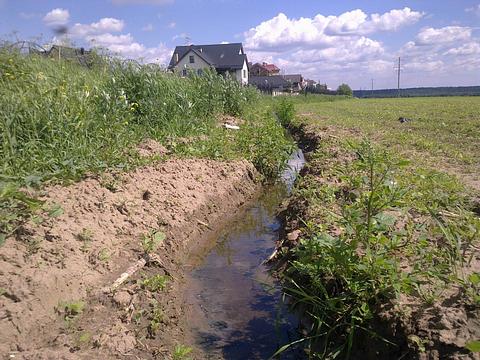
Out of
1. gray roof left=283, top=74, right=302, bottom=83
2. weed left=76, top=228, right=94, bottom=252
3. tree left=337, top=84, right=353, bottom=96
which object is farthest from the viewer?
gray roof left=283, top=74, right=302, bottom=83

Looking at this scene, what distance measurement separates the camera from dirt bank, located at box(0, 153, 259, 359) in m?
2.94

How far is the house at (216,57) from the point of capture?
2000 inches

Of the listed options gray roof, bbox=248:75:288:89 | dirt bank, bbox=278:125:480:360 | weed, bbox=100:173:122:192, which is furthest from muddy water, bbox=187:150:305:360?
gray roof, bbox=248:75:288:89

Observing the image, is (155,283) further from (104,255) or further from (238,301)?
(238,301)

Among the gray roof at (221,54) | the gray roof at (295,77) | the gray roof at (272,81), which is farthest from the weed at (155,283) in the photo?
the gray roof at (295,77)

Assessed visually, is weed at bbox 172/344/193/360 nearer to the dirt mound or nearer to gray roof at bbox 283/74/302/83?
the dirt mound

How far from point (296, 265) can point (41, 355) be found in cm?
210

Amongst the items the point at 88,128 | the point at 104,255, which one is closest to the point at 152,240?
the point at 104,255

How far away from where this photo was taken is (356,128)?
13758mm

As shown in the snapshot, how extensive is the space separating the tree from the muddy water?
63832 mm

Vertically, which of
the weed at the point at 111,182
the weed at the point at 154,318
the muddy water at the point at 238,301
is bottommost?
the muddy water at the point at 238,301

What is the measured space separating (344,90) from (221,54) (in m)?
23.7

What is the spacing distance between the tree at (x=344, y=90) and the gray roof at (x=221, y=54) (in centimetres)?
2075

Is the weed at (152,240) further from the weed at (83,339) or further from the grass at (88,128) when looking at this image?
the weed at (83,339)
